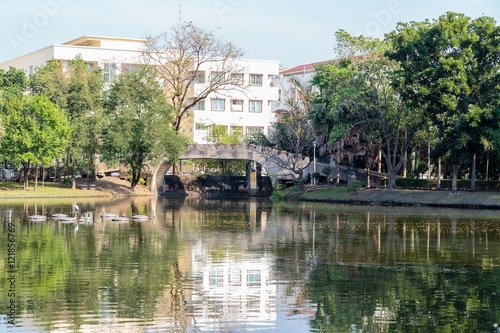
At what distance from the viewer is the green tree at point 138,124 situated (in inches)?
2788

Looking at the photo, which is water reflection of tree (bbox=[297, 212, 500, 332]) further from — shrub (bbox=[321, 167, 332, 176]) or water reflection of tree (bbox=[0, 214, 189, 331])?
shrub (bbox=[321, 167, 332, 176])

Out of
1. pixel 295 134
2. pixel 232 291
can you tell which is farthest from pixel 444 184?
pixel 232 291

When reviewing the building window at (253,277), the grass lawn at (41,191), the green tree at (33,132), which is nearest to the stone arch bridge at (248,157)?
the grass lawn at (41,191)

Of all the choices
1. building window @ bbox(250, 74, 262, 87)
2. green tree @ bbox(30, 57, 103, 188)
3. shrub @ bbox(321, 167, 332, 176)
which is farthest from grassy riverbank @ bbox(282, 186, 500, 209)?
building window @ bbox(250, 74, 262, 87)

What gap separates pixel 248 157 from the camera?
75750 millimetres

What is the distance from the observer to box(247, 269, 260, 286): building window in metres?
24.6

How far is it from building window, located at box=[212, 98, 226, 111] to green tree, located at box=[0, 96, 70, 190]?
3398 centimetres

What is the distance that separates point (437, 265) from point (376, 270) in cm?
262

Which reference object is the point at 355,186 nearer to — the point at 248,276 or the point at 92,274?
the point at 248,276

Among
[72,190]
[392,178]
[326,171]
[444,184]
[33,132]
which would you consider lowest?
[72,190]

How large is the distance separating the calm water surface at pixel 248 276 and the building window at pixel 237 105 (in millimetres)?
55771

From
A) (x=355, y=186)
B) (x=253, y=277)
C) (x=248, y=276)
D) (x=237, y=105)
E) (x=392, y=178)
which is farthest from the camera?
(x=237, y=105)

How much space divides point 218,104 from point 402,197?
139 ft

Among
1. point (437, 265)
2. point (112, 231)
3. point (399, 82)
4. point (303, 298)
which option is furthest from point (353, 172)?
point (303, 298)
